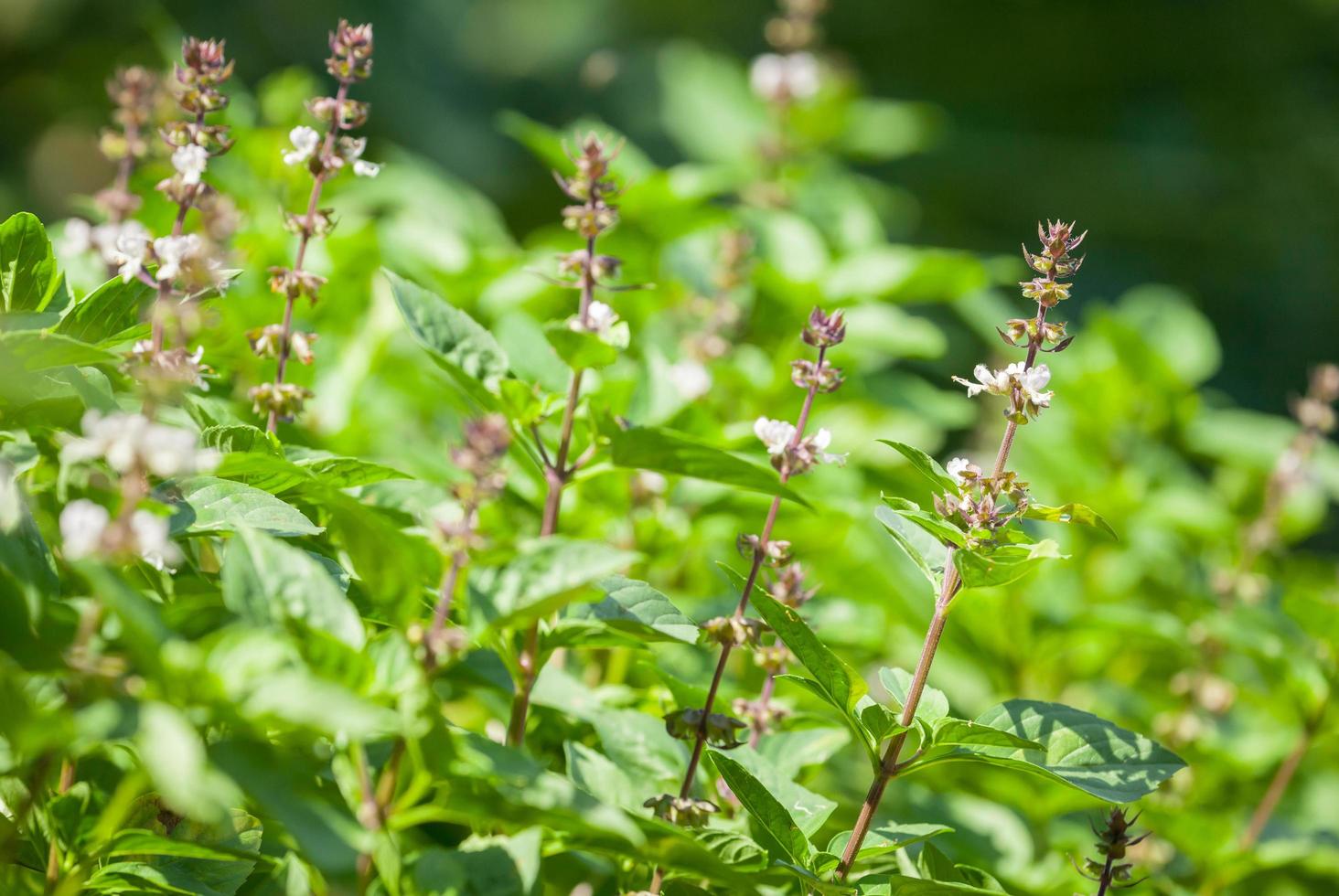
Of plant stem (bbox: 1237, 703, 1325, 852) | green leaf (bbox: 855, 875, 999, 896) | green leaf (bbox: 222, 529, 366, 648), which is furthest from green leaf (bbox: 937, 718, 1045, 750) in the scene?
plant stem (bbox: 1237, 703, 1325, 852)

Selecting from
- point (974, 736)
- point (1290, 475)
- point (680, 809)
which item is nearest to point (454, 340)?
point (680, 809)

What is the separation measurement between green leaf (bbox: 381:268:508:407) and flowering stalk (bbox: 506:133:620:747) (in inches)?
2.7

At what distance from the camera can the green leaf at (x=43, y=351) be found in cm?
83

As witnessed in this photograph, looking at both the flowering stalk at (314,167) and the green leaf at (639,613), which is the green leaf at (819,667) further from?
the flowering stalk at (314,167)

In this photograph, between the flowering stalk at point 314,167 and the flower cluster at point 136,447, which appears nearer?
the flower cluster at point 136,447

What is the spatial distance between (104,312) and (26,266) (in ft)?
0.31

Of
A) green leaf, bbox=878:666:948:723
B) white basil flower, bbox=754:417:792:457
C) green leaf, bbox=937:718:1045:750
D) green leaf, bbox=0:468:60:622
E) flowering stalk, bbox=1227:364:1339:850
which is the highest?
flowering stalk, bbox=1227:364:1339:850

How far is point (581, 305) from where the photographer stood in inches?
38.4

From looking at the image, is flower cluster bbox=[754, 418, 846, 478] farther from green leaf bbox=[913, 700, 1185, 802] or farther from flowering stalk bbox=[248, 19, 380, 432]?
flowering stalk bbox=[248, 19, 380, 432]

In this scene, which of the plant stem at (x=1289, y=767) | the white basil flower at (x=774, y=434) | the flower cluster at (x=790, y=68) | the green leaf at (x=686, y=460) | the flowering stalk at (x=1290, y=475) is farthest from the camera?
the flower cluster at (x=790, y=68)

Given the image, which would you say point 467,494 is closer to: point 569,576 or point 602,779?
point 569,576

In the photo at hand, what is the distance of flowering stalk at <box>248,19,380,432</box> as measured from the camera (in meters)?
1.07

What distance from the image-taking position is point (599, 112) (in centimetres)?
576

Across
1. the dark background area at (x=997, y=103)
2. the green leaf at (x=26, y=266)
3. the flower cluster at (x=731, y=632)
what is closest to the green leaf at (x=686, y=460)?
the flower cluster at (x=731, y=632)
